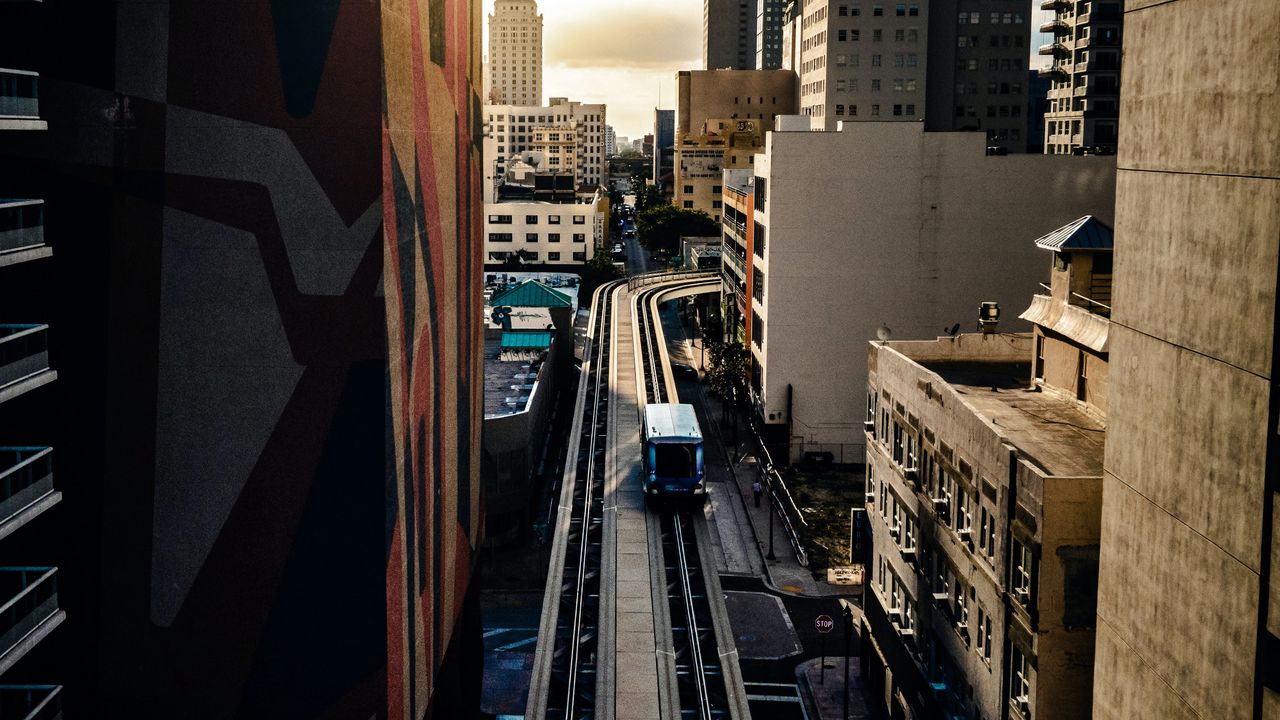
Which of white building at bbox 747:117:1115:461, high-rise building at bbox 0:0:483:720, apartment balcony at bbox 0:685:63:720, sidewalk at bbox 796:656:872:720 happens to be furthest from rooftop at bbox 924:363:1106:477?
white building at bbox 747:117:1115:461

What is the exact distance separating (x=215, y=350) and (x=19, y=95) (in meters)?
5.27

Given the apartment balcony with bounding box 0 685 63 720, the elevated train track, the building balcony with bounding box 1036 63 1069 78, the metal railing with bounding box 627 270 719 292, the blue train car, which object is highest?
the building balcony with bounding box 1036 63 1069 78

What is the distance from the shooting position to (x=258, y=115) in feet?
74.1

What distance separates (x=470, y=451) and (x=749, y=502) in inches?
921

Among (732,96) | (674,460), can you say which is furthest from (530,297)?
(732,96)

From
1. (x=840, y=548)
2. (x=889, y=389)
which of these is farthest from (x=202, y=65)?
(x=840, y=548)

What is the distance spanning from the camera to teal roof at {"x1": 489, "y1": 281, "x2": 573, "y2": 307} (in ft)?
287

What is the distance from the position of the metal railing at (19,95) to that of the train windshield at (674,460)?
31.5 m

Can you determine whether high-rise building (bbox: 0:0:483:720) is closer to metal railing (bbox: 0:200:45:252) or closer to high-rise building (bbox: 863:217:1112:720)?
metal railing (bbox: 0:200:45:252)

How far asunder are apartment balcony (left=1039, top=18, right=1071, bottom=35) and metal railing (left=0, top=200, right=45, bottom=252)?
88278 mm

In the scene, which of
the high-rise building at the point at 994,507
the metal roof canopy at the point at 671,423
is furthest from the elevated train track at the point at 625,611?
the high-rise building at the point at 994,507

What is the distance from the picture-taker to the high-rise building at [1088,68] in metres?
92.9

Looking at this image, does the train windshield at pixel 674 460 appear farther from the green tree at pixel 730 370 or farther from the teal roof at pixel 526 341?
the green tree at pixel 730 370

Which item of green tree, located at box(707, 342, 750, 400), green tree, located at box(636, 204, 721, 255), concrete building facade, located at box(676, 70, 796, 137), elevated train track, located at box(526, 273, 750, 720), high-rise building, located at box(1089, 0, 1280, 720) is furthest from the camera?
concrete building facade, located at box(676, 70, 796, 137)
